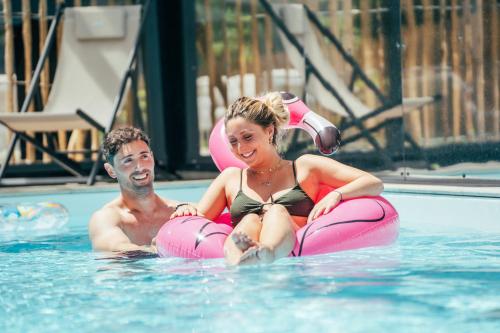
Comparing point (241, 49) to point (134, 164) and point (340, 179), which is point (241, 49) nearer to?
point (134, 164)

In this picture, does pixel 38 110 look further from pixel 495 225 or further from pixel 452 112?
pixel 495 225

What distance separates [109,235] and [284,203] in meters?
0.79

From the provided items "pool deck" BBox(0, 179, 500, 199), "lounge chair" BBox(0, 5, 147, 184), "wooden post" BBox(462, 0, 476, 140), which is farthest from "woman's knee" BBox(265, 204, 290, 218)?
"lounge chair" BBox(0, 5, 147, 184)

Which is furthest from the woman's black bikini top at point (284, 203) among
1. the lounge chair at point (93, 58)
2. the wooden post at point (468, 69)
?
the lounge chair at point (93, 58)

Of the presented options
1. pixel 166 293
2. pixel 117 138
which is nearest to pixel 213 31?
pixel 117 138

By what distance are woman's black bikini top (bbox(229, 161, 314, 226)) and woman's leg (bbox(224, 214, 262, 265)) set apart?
0.33 ft

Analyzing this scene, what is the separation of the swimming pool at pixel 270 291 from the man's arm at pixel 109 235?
93 mm

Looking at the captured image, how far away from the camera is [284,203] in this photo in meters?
3.98

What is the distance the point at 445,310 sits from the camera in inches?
106

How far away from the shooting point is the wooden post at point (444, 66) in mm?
6223

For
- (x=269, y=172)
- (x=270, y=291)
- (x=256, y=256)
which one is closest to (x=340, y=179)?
(x=269, y=172)

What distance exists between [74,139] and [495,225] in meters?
4.57

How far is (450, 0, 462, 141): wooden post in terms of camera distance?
6.14 meters

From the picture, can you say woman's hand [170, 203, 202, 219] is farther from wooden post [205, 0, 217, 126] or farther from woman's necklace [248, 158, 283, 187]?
wooden post [205, 0, 217, 126]
